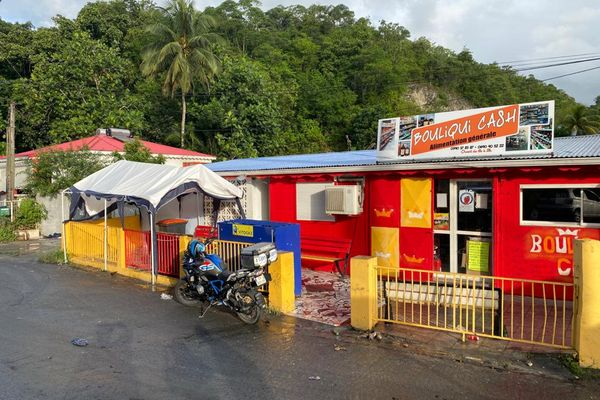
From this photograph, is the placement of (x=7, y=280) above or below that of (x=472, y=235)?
below

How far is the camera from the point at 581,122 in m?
40.5

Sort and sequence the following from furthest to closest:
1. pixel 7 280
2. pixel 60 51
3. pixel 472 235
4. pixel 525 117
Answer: pixel 60 51
pixel 7 280
pixel 472 235
pixel 525 117

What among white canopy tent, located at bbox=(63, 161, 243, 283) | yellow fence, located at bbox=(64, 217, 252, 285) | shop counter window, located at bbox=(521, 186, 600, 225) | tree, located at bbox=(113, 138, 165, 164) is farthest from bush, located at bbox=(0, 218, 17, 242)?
shop counter window, located at bbox=(521, 186, 600, 225)

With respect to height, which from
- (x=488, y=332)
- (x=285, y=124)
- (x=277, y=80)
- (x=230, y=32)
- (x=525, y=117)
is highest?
(x=230, y=32)

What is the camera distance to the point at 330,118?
45688mm

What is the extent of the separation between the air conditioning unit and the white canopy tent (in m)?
2.23

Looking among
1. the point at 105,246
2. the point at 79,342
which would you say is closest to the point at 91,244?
the point at 105,246

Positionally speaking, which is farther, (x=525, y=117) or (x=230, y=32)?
(x=230, y=32)

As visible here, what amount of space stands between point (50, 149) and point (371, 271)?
703 inches

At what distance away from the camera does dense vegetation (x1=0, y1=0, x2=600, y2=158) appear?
32.6m

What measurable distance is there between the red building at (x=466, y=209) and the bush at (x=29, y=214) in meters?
12.7

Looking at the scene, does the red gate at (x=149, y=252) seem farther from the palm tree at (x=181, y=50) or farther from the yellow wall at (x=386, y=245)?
the palm tree at (x=181, y=50)

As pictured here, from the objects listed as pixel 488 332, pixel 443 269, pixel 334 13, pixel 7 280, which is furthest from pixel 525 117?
pixel 334 13

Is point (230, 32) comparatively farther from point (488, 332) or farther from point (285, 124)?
point (488, 332)
